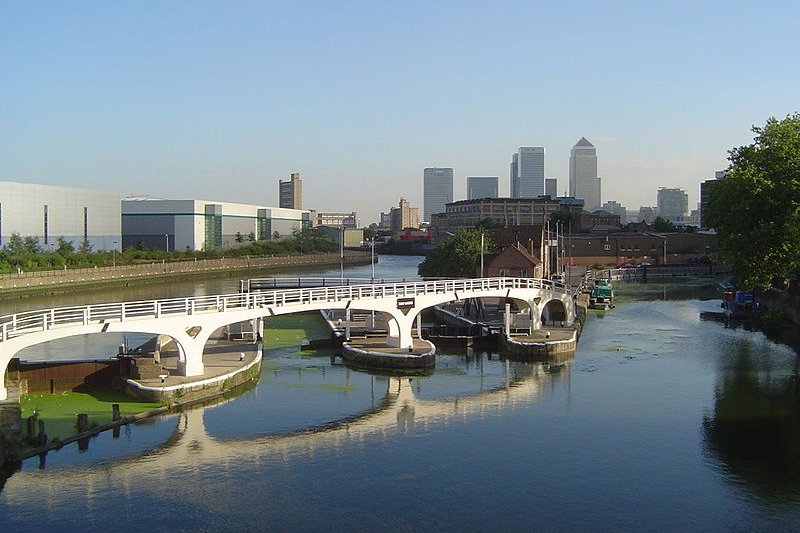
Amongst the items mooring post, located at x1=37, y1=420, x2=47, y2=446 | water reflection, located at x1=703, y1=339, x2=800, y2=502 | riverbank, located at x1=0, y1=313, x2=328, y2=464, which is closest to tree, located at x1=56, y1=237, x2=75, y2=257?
riverbank, located at x1=0, y1=313, x2=328, y2=464

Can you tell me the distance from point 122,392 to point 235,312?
6520 millimetres

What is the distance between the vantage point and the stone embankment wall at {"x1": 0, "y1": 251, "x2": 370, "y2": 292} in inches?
3829

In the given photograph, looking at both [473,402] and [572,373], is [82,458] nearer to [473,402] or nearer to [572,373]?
[473,402]

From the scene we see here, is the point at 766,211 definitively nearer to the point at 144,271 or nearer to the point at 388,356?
the point at 388,356

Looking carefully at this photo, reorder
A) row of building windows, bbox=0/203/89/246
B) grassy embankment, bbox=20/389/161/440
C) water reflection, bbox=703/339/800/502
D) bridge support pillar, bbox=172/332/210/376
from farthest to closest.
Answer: row of building windows, bbox=0/203/89/246, bridge support pillar, bbox=172/332/210/376, grassy embankment, bbox=20/389/161/440, water reflection, bbox=703/339/800/502

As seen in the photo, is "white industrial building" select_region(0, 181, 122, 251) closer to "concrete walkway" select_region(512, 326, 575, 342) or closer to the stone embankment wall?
the stone embankment wall

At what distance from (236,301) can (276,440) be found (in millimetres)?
13652

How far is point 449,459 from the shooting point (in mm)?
30484

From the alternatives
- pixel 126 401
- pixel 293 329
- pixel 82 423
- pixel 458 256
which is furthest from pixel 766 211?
pixel 82 423

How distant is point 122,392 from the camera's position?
1491 inches

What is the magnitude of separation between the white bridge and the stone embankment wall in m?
50.5

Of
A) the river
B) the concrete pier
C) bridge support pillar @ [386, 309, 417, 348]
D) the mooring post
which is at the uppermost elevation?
bridge support pillar @ [386, 309, 417, 348]

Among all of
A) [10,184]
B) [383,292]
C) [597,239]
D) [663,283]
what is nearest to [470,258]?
[383,292]

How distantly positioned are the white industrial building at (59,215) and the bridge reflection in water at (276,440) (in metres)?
92.9
